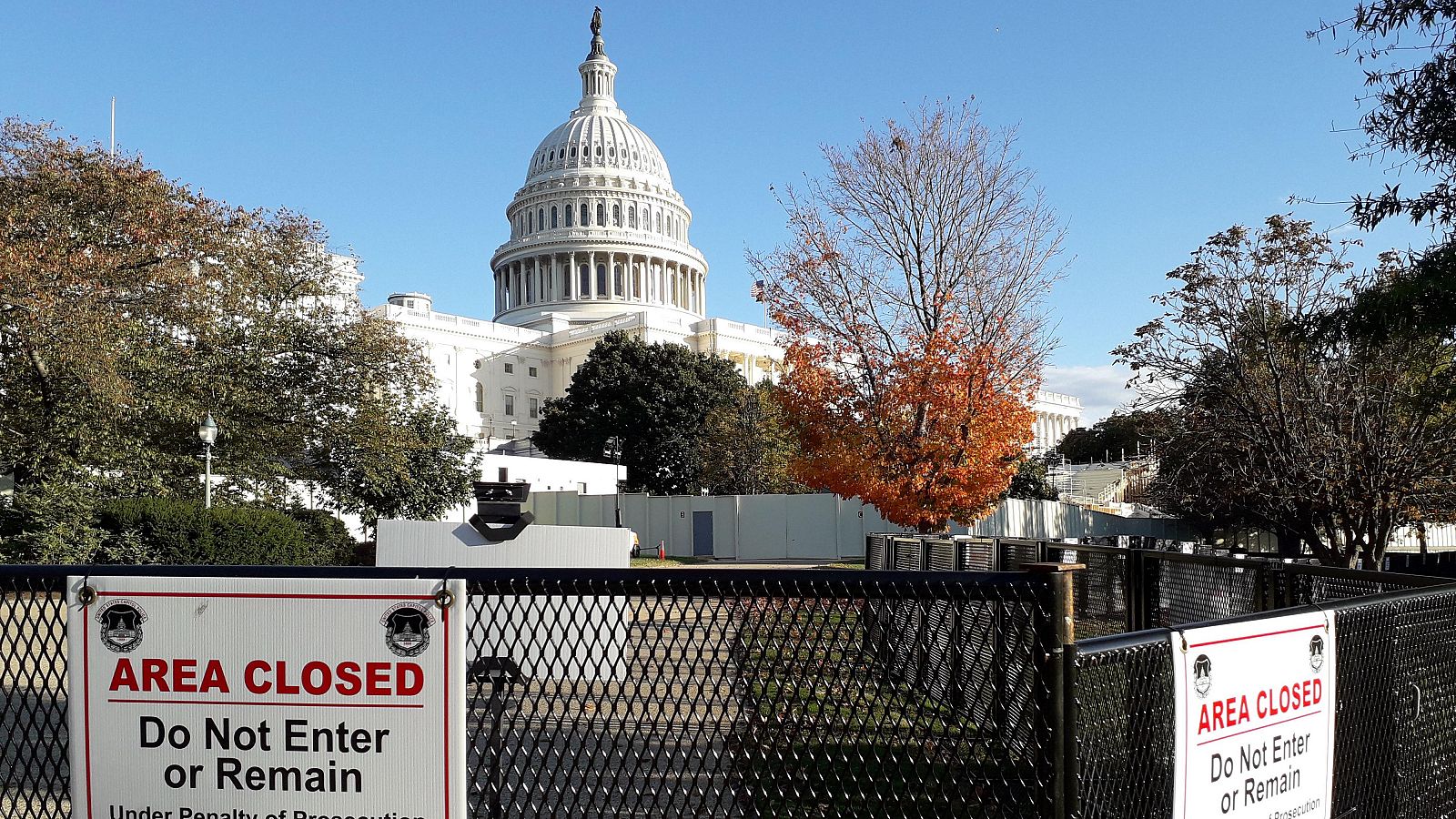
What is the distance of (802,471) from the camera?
23.5 m

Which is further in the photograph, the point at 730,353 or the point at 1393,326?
the point at 730,353

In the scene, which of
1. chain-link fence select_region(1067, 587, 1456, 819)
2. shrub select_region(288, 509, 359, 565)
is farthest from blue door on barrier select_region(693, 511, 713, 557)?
chain-link fence select_region(1067, 587, 1456, 819)

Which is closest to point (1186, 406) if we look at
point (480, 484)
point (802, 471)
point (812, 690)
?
point (802, 471)

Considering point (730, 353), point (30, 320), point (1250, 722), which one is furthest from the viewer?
point (730, 353)

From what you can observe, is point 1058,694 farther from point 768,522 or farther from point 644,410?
point 644,410

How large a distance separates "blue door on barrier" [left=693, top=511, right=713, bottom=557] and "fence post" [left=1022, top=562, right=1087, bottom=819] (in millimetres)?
40277

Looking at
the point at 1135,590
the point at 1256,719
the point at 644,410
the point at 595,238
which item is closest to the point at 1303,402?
the point at 1135,590

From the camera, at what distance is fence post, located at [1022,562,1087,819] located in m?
3.25

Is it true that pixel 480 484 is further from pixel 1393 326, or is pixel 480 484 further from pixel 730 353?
pixel 730 353

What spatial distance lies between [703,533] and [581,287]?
86.6 metres

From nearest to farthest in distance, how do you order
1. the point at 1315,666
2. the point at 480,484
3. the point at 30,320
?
the point at 1315,666 → the point at 480,484 → the point at 30,320

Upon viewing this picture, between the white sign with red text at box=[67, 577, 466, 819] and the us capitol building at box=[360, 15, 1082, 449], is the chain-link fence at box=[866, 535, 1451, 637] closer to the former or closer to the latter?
the white sign with red text at box=[67, 577, 466, 819]

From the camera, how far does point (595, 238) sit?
125 metres

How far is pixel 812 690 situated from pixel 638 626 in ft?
1.87
